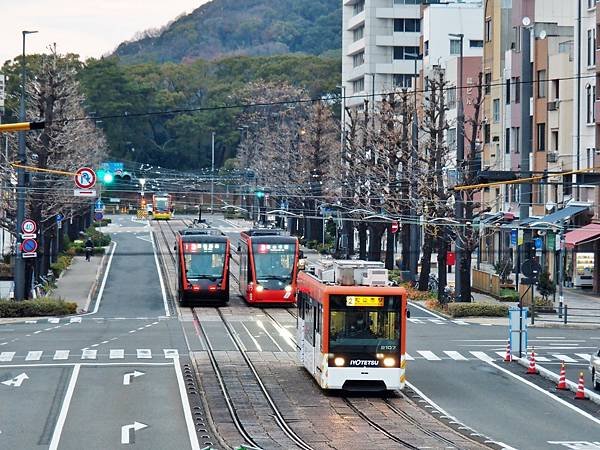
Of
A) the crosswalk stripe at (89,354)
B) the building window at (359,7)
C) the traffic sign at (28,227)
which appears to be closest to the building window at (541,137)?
the traffic sign at (28,227)

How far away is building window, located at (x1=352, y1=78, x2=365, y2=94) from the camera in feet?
447

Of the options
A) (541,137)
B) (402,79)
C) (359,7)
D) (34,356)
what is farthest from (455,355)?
(359,7)

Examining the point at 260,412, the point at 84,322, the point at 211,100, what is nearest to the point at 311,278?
the point at 260,412

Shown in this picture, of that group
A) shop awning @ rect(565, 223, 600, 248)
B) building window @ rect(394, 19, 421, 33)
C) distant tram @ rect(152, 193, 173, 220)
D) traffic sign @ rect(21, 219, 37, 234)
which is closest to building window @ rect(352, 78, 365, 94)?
building window @ rect(394, 19, 421, 33)

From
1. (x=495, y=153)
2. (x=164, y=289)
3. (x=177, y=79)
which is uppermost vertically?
(x=177, y=79)

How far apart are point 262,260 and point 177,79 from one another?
12320 centimetres

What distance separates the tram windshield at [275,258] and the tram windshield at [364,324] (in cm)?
2526

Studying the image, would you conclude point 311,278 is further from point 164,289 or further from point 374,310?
point 164,289

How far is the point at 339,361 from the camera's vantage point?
31.5 m

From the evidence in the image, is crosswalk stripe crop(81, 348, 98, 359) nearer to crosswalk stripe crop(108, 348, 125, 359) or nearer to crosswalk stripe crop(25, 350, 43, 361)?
crosswalk stripe crop(108, 348, 125, 359)

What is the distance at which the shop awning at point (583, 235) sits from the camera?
63062mm

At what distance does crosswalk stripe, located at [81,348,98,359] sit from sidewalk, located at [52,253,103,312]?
16.4 m

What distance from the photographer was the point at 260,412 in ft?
96.9

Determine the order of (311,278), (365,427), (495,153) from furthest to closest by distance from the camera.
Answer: (495,153)
(311,278)
(365,427)
